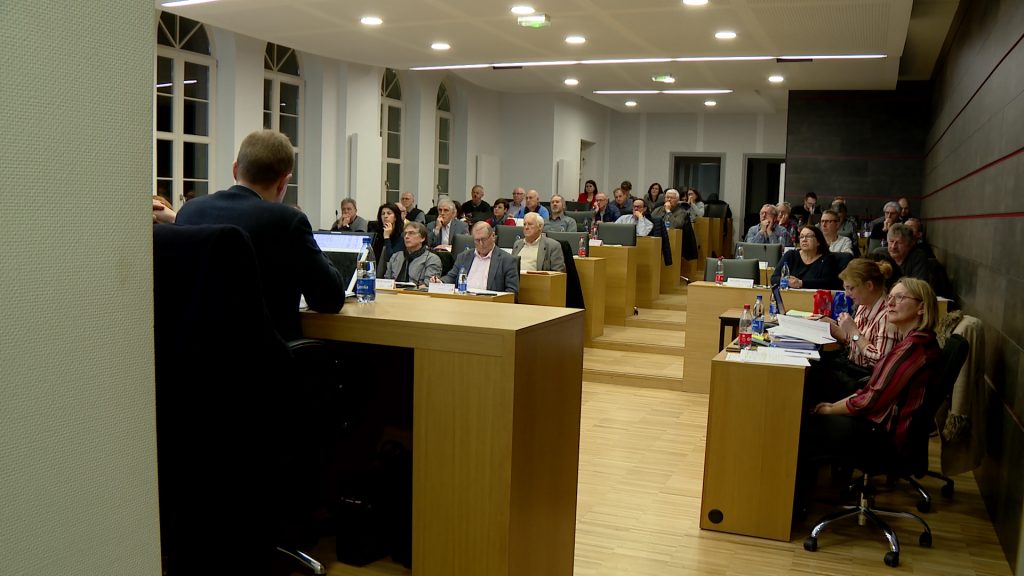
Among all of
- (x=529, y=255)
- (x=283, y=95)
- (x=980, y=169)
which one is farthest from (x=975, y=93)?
(x=283, y=95)

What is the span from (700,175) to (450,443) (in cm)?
1843

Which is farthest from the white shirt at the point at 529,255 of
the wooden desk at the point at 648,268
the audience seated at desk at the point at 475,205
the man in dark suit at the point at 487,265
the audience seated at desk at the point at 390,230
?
the audience seated at desk at the point at 475,205

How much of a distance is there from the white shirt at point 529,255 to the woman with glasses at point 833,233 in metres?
2.61

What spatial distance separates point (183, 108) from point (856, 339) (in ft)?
26.5

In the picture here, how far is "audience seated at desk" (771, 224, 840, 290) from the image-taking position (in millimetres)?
7039

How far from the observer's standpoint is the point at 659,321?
31.3ft

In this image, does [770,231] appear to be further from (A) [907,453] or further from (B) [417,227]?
(A) [907,453]

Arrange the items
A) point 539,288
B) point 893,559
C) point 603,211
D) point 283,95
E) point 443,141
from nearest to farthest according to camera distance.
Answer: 1. point 893,559
2. point 539,288
3. point 283,95
4. point 603,211
5. point 443,141

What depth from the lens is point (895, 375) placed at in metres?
4.00

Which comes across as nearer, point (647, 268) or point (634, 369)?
point (634, 369)

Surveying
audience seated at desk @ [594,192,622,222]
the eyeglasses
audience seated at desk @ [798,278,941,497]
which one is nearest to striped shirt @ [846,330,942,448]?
audience seated at desk @ [798,278,941,497]

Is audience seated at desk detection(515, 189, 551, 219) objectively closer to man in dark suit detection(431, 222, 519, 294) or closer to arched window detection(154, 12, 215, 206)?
man in dark suit detection(431, 222, 519, 294)

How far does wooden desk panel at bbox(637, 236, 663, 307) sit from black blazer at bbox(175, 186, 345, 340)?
7.98 metres

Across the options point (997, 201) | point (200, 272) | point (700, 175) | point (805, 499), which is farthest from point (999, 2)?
point (700, 175)
